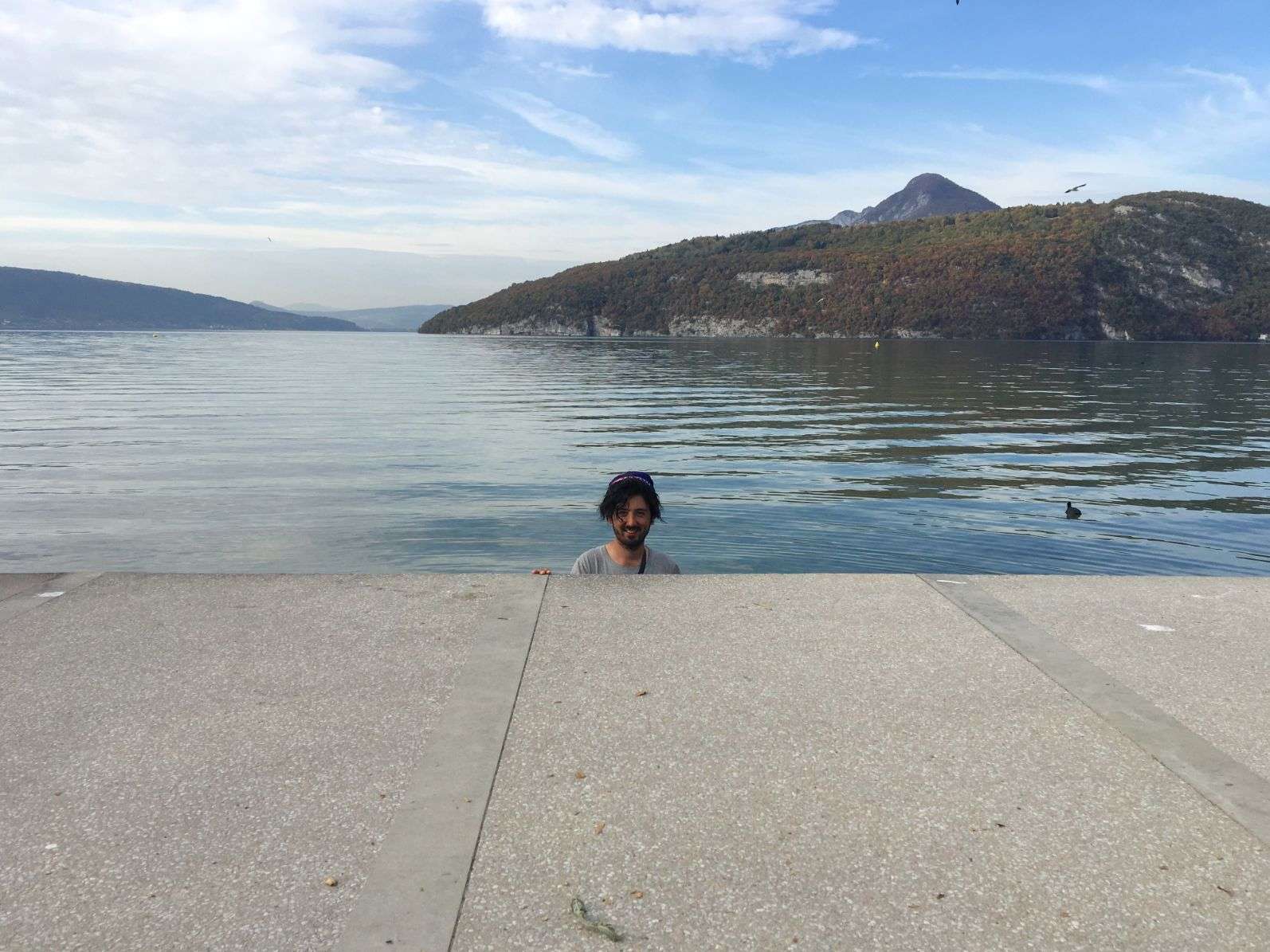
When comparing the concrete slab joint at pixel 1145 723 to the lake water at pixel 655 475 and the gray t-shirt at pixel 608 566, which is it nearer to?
the gray t-shirt at pixel 608 566

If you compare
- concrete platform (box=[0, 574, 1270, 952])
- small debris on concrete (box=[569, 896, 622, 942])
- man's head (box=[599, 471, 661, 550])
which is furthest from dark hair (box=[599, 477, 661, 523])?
small debris on concrete (box=[569, 896, 622, 942])

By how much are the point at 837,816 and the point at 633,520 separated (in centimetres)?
369

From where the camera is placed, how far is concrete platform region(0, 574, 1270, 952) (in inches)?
104

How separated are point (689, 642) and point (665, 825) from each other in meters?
1.79

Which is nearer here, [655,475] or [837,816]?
[837,816]

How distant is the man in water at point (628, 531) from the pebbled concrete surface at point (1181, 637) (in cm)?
216

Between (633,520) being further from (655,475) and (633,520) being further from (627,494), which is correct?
(655,475)

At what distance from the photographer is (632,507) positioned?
6.69 meters

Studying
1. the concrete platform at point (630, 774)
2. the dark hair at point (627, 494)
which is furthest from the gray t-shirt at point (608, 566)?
the concrete platform at point (630, 774)

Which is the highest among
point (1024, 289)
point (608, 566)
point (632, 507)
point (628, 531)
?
point (1024, 289)

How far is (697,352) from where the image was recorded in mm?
87688

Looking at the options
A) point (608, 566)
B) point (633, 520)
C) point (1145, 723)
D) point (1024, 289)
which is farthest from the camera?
point (1024, 289)

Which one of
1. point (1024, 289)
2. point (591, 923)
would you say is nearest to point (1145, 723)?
point (591, 923)

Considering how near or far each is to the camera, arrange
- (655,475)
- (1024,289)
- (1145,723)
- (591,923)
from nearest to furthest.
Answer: (591,923) → (1145,723) → (655,475) → (1024,289)
